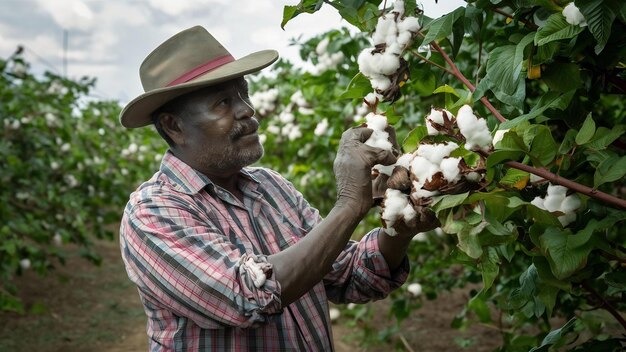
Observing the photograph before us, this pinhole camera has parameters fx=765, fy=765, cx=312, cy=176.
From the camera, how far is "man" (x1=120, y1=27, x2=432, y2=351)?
72.2 inches

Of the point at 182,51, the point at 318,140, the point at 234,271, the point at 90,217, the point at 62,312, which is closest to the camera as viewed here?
the point at 234,271

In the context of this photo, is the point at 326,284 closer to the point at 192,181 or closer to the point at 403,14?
the point at 192,181

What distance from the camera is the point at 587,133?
1.40 metres

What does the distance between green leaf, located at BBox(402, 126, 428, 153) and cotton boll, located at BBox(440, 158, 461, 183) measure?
21cm

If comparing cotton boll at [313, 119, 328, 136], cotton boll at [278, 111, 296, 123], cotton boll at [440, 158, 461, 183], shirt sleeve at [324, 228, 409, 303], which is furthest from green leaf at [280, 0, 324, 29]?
cotton boll at [278, 111, 296, 123]

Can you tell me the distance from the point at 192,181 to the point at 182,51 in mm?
452

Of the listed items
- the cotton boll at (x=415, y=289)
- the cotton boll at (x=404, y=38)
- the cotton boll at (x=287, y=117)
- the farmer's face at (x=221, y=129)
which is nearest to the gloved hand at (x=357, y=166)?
the cotton boll at (x=404, y=38)

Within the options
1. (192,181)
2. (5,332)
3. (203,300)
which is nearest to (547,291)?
(203,300)

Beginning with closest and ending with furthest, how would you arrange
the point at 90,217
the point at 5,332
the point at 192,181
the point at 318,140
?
1. the point at 192,181
2. the point at 318,140
3. the point at 5,332
4. the point at 90,217

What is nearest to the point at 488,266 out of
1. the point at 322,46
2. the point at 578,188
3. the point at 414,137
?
the point at 578,188

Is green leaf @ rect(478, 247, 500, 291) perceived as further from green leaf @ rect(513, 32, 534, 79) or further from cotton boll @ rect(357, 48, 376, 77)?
cotton boll @ rect(357, 48, 376, 77)

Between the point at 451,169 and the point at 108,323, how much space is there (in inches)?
219

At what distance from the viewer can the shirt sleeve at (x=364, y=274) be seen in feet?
7.54

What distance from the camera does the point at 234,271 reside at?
1855 mm
